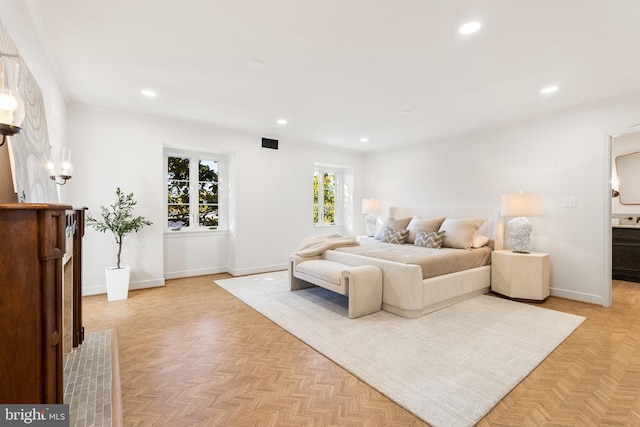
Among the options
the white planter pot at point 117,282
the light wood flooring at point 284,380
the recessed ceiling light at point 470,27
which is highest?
the recessed ceiling light at point 470,27

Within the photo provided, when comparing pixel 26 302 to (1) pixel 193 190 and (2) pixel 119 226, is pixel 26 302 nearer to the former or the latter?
(2) pixel 119 226

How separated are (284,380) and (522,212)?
3.65 metres

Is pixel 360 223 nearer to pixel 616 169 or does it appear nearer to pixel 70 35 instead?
pixel 616 169

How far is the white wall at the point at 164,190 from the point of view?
413 cm

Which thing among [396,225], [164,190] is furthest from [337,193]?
[164,190]

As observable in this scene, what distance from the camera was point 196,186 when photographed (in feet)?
17.7

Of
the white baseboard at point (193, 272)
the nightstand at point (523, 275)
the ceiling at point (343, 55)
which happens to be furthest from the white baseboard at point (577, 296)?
the white baseboard at point (193, 272)

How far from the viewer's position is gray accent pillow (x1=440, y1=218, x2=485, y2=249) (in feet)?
14.0

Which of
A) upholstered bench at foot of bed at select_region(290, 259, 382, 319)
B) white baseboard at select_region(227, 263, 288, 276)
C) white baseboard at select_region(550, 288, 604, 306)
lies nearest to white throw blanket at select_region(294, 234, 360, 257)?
upholstered bench at foot of bed at select_region(290, 259, 382, 319)

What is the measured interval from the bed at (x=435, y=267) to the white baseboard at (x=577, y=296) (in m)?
0.89

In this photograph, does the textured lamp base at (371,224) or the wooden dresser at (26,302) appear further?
the textured lamp base at (371,224)

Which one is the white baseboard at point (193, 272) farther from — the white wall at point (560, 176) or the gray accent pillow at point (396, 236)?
the white wall at point (560, 176)

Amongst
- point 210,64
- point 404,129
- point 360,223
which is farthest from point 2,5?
point 360,223

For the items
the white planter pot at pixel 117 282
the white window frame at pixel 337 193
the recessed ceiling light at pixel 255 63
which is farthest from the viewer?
the white window frame at pixel 337 193
